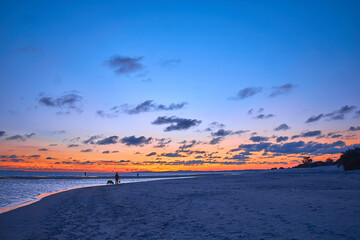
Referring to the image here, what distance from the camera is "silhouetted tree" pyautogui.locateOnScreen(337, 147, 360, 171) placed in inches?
1789

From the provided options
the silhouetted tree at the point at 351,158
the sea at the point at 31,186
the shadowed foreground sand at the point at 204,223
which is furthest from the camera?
the silhouetted tree at the point at 351,158

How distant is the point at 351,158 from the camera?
1844 inches

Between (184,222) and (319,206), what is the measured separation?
22.4 ft

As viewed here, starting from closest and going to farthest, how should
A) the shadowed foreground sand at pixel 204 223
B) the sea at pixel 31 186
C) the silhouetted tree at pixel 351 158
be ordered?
the shadowed foreground sand at pixel 204 223 < the sea at pixel 31 186 < the silhouetted tree at pixel 351 158

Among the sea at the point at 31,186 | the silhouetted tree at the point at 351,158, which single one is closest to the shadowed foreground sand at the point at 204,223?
the sea at the point at 31,186

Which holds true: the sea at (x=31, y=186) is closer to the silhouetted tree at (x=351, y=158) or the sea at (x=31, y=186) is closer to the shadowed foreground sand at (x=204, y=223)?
the shadowed foreground sand at (x=204, y=223)

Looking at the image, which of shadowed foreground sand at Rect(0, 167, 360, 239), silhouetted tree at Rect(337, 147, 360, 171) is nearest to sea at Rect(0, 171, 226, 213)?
shadowed foreground sand at Rect(0, 167, 360, 239)

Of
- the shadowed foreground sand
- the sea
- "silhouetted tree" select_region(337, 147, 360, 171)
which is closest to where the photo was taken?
the shadowed foreground sand

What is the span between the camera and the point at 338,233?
27.1 ft

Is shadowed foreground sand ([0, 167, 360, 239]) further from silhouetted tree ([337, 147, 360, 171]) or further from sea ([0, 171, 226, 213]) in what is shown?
silhouetted tree ([337, 147, 360, 171])

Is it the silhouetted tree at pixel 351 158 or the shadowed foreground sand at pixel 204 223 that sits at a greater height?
the silhouetted tree at pixel 351 158

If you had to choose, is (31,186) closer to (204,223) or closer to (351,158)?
(204,223)

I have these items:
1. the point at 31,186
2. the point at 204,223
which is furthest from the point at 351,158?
the point at 31,186

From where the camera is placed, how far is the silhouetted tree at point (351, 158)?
45438mm
